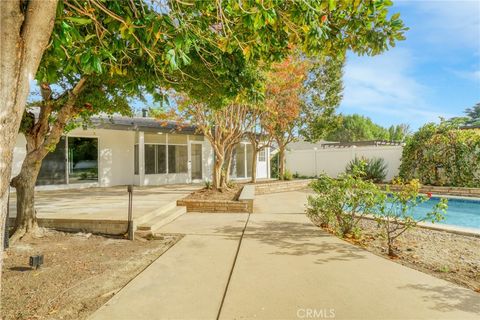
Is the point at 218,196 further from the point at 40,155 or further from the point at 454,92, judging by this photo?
the point at 454,92

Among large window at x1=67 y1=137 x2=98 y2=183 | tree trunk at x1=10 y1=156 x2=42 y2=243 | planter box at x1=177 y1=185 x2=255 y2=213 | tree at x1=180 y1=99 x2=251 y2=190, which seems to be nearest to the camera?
tree trunk at x1=10 y1=156 x2=42 y2=243

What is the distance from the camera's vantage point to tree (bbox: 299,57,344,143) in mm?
16344

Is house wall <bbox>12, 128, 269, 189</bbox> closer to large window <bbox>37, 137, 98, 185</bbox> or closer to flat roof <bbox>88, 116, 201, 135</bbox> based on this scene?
large window <bbox>37, 137, 98, 185</bbox>

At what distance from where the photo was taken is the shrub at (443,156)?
14.0m

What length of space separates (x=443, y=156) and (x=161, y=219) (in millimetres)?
14530

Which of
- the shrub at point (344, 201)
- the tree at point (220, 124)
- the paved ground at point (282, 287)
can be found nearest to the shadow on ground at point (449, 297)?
the paved ground at point (282, 287)

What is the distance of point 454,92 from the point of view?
20.7 meters

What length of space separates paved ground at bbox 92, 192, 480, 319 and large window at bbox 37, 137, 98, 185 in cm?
1048

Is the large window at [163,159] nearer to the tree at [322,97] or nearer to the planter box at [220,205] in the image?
the planter box at [220,205]

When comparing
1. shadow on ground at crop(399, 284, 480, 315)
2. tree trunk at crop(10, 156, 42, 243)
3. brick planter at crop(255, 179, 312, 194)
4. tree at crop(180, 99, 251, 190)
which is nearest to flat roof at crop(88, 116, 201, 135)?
tree at crop(180, 99, 251, 190)

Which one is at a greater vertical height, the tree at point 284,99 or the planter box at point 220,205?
the tree at point 284,99

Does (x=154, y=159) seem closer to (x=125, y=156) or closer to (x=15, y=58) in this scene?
(x=125, y=156)

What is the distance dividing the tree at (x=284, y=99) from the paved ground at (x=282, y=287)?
6287mm

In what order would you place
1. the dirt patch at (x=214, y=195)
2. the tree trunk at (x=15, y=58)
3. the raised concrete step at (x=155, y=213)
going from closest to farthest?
the tree trunk at (x=15, y=58) → the raised concrete step at (x=155, y=213) → the dirt patch at (x=214, y=195)
